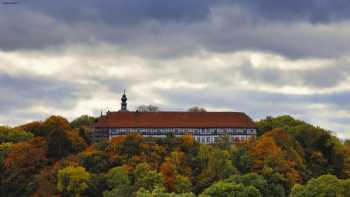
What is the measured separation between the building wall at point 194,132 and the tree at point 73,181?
3205 cm

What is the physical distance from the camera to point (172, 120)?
447ft

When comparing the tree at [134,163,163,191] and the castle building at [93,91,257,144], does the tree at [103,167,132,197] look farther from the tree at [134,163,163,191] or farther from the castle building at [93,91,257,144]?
the castle building at [93,91,257,144]

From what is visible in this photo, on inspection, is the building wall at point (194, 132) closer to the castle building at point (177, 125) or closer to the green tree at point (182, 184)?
the castle building at point (177, 125)

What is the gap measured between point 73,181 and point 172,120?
1543 inches

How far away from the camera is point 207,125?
446ft

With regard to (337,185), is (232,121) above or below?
above

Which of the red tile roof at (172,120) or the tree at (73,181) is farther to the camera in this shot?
the red tile roof at (172,120)

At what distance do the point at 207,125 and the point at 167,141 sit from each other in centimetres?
2347

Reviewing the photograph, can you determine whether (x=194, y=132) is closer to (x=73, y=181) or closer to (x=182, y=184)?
(x=182, y=184)

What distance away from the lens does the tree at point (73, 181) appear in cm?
9912

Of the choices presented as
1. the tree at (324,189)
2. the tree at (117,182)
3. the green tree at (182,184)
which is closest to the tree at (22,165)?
the tree at (117,182)

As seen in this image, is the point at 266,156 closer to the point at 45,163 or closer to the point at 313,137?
the point at 313,137

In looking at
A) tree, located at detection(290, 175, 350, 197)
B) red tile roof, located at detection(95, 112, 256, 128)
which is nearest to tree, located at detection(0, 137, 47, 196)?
red tile roof, located at detection(95, 112, 256, 128)

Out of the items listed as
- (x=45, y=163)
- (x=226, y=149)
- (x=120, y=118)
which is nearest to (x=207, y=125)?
(x=120, y=118)
